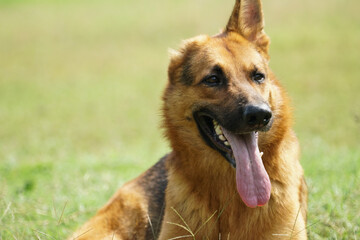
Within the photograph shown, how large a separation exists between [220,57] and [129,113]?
1165cm

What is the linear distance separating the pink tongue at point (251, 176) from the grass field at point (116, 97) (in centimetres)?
Answer: 119

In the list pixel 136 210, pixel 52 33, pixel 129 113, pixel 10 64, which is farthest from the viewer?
pixel 52 33

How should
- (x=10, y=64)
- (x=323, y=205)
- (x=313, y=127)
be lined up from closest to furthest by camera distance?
1. (x=323, y=205)
2. (x=313, y=127)
3. (x=10, y=64)

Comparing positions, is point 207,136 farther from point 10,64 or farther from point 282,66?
point 10,64

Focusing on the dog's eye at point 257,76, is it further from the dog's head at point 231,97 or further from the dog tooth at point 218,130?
the dog tooth at point 218,130

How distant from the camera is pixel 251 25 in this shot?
476 cm

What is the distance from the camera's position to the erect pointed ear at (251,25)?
4691 millimetres

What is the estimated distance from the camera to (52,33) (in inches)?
1007

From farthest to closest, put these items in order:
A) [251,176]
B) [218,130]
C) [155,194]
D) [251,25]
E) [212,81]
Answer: [155,194] < [251,25] < [212,81] < [218,130] < [251,176]

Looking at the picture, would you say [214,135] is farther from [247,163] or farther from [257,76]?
[257,76]

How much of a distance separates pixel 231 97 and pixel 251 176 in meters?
0.74

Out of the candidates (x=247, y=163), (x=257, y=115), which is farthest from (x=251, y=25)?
(x=247, y=163)

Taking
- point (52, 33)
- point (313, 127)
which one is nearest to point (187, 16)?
point (52, 33)

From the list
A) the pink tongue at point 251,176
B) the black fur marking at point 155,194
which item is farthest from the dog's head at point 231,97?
the black fur marking at point 155,194
